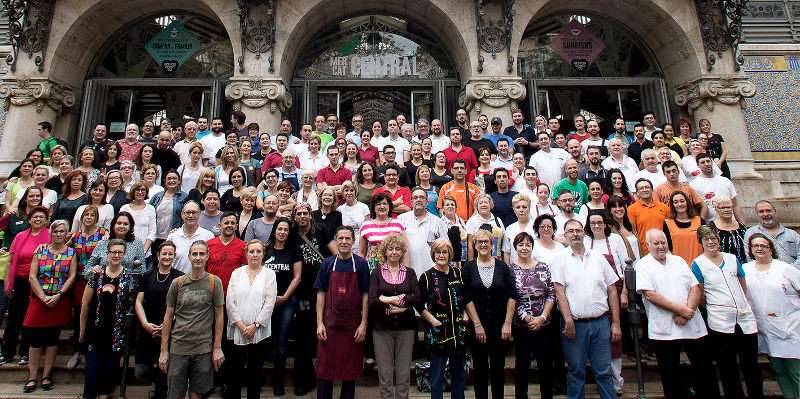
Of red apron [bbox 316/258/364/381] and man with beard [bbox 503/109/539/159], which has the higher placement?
man with beard [bbox 503/109/539/159]

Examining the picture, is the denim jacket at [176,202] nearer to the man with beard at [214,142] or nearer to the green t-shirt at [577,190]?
the man with beard at [214,142]

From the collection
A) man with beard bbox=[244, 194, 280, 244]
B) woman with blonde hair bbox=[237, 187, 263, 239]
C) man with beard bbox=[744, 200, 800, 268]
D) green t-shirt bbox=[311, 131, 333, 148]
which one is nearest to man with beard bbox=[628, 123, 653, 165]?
man with beard bbox=[744, 200, 800, 268]

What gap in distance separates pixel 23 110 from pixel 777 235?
43.4 feet

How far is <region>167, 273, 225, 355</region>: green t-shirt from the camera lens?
4176mm

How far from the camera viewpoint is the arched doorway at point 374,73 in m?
11.6

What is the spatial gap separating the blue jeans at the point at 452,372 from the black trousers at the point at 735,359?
238cm

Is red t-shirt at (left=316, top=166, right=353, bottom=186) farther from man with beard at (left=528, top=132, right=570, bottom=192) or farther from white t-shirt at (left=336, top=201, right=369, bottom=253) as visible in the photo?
man with beard at (left=528, top=132, right=570, bottom=192)

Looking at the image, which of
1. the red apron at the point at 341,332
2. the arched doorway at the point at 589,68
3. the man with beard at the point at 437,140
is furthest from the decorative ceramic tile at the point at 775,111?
the red apron at the point at 341,332

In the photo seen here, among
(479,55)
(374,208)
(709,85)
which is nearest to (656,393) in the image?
(374,208)

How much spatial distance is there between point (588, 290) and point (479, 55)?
7.39 metres

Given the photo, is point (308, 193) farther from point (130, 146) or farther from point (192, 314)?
point (130, 146)

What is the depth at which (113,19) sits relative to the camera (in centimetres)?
1147

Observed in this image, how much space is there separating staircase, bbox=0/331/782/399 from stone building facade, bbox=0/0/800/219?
20.4 feet

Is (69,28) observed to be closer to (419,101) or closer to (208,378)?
(419,101)
